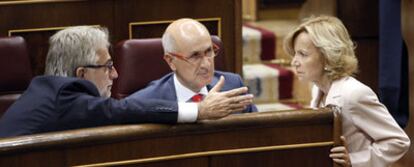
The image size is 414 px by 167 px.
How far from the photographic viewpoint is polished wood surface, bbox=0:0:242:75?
4.10 m

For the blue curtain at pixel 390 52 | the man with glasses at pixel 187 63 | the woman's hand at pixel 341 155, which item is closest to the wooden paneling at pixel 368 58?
the blue curtain at pixel 390 52

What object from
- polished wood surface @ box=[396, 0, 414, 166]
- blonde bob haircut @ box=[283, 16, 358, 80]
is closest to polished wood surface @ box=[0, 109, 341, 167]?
blonde bob haircut @ box=[283, 16, 358, 80]

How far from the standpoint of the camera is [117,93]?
335 cm

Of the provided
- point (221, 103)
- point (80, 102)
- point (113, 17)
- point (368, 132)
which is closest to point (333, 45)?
point (368, 132)

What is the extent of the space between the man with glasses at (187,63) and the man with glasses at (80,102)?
325 millimetres

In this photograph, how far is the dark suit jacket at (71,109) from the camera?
7.39ft

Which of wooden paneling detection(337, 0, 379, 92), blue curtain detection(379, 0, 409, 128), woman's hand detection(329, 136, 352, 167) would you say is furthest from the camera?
wooden paneling detection(337, 0, 379, 92)

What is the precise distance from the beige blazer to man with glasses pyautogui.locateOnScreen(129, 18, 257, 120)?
0.57 m

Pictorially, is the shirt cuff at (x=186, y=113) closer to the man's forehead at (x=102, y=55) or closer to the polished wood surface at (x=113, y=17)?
the man's forehead at (x=102, y=55)

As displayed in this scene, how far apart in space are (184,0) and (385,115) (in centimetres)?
205

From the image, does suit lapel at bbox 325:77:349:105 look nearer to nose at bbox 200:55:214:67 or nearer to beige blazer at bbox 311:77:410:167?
beige blazer at bbox 311:77:410:167

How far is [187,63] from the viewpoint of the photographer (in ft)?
9.50

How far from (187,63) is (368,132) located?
722 millimetres

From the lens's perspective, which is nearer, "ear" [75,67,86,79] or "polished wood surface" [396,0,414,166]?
"ear" [75,67,86,79]
